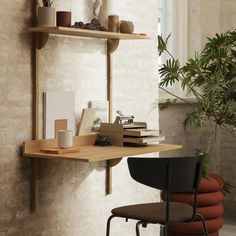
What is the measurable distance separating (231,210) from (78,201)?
9.71 feet

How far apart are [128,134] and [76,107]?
37 centimetres

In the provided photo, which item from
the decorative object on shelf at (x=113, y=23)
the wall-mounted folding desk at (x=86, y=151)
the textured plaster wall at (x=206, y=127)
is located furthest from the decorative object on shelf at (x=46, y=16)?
the textured plaster wall at (x=206, y=127)

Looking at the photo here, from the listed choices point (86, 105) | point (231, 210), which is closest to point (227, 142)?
point (231, 210)

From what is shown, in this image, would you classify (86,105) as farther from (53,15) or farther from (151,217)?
(151,217)

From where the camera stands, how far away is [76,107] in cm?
405

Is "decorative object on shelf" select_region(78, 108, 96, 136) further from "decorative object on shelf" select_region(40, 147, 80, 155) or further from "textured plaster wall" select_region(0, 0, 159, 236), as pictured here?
"decorative object on shelf" select_region(40, 147, 80, 155)

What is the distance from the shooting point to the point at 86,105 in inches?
163

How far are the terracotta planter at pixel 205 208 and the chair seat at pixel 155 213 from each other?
1305 mm

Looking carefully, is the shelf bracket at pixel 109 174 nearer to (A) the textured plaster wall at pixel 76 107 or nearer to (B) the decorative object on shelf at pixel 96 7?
(A) the textured plaster wall at pixel 76 107

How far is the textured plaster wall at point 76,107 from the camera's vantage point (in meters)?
3.62

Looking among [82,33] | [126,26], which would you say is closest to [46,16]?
[82,33]

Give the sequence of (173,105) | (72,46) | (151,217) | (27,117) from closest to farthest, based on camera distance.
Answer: (151,217), (27,117), (72,46), (173,105)

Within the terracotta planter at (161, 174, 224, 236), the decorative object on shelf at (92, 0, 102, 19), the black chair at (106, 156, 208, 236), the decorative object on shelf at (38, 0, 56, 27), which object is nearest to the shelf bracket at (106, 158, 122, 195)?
the black chair at (106, 156, 208, 236)

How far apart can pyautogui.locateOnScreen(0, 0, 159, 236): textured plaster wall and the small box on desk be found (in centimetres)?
22
